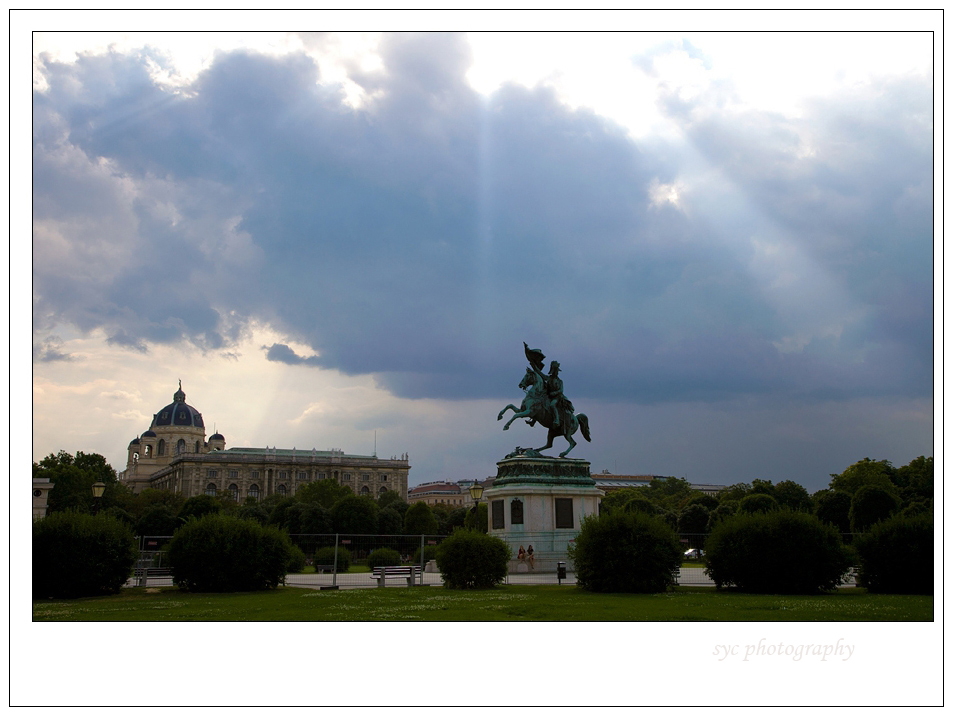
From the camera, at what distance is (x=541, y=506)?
86.4 ft

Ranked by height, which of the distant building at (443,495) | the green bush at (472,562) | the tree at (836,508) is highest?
the green bush at (472,562)

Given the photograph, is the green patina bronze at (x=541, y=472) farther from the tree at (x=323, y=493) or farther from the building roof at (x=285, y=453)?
the building roof at (x=285, y=453)

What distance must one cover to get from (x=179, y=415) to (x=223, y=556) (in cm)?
16883

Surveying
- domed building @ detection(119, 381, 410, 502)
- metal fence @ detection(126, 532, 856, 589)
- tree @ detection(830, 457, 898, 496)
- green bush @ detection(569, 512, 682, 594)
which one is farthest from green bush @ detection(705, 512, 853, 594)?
domed building @ detection(119, 381, 410, 502)

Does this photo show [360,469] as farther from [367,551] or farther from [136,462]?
[367,551]

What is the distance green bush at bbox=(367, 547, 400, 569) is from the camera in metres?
28.8

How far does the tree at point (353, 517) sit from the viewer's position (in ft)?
212

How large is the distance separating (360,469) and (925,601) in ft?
514

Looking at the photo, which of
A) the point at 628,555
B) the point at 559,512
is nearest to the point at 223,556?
the point at 628,555

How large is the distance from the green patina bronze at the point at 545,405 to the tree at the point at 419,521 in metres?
43.8

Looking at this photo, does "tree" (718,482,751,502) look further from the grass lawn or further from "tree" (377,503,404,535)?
the grass lawn

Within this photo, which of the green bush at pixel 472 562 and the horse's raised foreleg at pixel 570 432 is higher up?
the horse's raised foreleg at pixel 570 432

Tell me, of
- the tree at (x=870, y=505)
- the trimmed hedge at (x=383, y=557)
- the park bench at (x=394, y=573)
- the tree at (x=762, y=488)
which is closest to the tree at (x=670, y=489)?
the tree at (x=762, y=488)

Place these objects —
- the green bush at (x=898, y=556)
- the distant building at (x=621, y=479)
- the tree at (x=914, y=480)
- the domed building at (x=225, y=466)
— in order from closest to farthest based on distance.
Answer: the green bush at (x=898, y=556) < the tree at (x=914, y=480) < the domed building at (x=225, y=466) < the distant building at (x=621, y=479)
